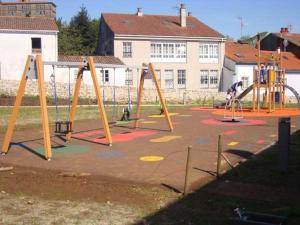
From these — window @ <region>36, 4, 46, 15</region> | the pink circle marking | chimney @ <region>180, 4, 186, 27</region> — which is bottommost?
the pink circle marking

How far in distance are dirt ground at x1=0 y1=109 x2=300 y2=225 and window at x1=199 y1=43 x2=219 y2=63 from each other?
121ft

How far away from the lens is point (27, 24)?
48.0 m

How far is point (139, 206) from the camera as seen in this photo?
7.35m

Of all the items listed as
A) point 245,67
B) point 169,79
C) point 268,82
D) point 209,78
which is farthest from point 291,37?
point 268,82

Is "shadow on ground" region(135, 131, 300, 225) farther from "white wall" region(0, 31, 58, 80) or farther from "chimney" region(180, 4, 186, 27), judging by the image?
"chimney" region(180, 4, 186, 27)

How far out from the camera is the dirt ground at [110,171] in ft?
23.4

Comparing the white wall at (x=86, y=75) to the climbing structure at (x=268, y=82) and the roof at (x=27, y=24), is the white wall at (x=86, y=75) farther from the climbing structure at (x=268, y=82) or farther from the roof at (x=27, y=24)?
the climbing structure at (x=268, y=82)

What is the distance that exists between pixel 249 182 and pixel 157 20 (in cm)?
4904

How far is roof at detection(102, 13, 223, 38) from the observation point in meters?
52.0

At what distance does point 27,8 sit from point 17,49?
103 ft

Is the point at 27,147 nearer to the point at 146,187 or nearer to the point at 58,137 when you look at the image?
the point at 58,137

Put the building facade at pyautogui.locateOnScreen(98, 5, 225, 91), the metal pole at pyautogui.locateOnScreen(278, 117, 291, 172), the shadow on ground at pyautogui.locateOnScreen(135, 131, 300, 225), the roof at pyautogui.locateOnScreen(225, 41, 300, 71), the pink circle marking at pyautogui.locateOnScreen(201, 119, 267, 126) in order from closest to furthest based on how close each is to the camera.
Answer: the shadow on ground at pyautogui.locateOnScreen(135, 131, 300, 225)
the metal pole at pyautogui.locateOnScreen(278, 117, 291, 172)
the pink circle marking at pyautogui.locateOnScreen(201, 119, 267, 126)
the building facade at pyautogui.locateOnScreen(98, 5, 225, 91)
the roof at pyautogui.locateOnScreen(225, 41, 300, 71)

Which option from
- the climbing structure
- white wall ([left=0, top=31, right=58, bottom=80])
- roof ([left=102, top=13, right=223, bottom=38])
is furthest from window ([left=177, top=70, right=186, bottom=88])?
the climbing structure

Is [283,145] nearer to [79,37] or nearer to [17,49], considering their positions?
[17,49]
